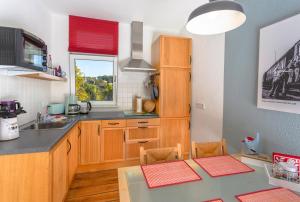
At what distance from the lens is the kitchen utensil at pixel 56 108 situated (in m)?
2.44

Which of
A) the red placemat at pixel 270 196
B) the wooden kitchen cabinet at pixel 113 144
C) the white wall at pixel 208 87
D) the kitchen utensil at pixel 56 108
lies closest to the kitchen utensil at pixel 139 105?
the wooden kitchen cabinet at pixel 113 144

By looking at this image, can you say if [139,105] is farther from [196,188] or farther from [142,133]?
[196,188]

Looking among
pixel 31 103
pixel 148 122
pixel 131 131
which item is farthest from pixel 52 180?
pixel 148 122

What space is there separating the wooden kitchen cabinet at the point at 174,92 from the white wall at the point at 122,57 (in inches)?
21.6

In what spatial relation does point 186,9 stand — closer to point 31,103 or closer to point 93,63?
point 93,63

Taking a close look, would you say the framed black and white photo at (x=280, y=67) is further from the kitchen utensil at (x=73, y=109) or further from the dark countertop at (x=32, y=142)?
the kitchen utensil at (x=73, y=109)

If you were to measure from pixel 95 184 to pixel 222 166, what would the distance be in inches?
66.8

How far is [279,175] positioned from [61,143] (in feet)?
5.60

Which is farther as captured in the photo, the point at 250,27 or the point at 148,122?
the point at 148,122

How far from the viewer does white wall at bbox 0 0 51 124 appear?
1.52 meters

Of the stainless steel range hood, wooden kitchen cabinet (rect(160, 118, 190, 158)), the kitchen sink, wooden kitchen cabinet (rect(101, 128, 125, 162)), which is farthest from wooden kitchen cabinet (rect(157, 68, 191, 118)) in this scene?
the kitchen sink

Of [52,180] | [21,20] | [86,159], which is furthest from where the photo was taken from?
[86,159]

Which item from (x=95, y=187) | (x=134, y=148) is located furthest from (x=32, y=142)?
(x=134, y=148)

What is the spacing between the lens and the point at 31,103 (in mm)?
1994
